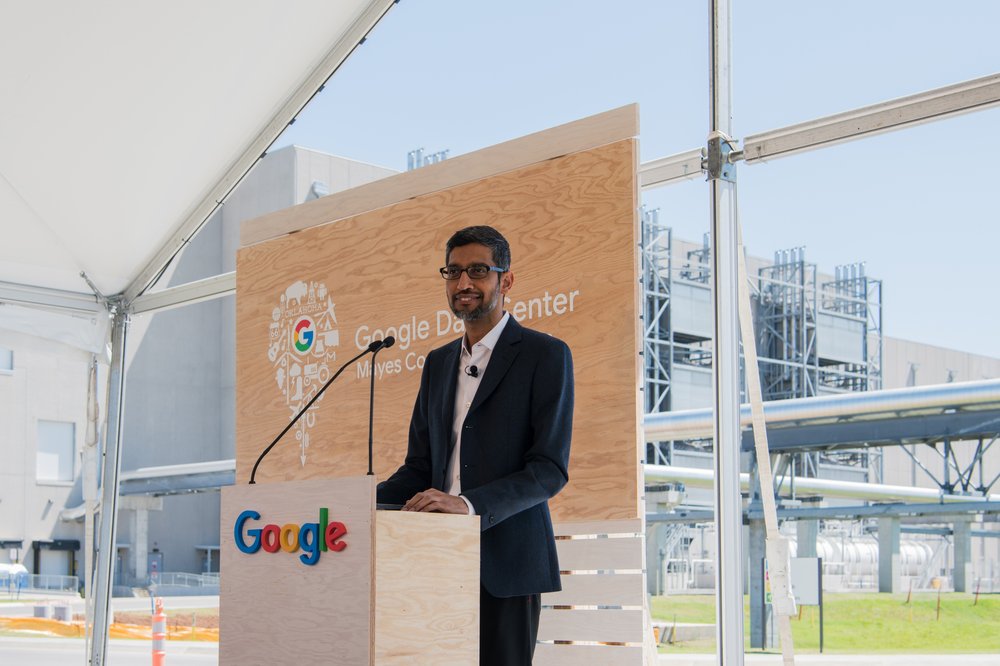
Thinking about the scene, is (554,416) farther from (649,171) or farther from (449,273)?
(649,171)

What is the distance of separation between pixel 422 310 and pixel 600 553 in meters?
1.20

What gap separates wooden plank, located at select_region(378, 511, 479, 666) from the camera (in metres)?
2.07

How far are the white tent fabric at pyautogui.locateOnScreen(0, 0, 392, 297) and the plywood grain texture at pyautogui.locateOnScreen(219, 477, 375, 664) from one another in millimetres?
2669

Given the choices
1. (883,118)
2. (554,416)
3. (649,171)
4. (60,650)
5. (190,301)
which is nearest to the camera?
(554,416)

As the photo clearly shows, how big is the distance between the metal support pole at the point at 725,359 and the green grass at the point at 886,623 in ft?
42.3

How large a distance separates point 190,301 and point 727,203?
10.4ft

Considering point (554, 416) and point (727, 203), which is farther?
point (727, 203)

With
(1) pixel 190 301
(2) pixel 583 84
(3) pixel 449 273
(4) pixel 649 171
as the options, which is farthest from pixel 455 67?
(3) pixel 449 273

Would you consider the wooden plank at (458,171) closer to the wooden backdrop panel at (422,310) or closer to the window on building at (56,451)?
the wooden backdrop panel at (422,310)

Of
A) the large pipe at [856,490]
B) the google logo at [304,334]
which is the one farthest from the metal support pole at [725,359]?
the large pipe at [856,490]

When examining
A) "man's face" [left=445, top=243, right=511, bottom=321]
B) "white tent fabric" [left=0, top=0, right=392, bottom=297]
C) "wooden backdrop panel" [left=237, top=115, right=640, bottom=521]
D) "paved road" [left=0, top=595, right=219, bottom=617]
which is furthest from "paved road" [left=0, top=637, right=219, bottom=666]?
"man's face" [left=445, top=243, right=511, bottom=321]

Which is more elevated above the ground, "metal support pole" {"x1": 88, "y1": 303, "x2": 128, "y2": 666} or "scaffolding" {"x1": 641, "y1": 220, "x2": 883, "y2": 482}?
"scaffolding" {"x1": 641, "y1": 220, "x2": 883, "y2": 482}

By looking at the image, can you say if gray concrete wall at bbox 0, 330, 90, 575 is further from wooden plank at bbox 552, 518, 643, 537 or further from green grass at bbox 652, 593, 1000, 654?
wooden plank at bbox 552, 518, 643, 537

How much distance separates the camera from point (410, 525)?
2.15 meters
